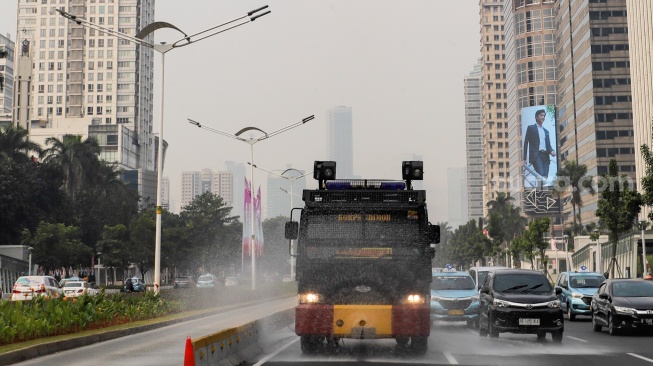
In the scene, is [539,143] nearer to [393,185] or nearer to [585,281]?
[585,281]

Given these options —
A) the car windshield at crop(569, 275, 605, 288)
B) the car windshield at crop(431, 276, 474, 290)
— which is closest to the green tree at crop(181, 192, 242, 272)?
the car windshield at crop(569, 275, 605, 288)

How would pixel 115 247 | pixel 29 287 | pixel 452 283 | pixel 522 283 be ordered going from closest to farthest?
pixel 522 283, pixel 452 283, pixel 29 287, pixel 115 247

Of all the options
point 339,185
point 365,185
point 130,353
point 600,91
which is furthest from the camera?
point 600,91

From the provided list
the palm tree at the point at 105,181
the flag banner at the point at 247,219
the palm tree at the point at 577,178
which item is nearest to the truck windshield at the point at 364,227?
the flag banner at the point at 247,219

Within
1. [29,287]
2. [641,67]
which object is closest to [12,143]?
[29,287]

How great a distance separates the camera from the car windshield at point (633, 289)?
24766mm

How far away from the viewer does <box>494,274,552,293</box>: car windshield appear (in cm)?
2220

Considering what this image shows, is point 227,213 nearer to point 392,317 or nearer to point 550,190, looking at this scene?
point 550,190

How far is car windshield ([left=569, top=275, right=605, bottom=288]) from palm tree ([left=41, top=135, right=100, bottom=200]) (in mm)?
77424

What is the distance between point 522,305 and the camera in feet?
70.5

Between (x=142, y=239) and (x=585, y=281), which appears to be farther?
(x=142, y=239)

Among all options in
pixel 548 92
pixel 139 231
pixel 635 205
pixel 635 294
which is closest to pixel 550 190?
pixel 548 92

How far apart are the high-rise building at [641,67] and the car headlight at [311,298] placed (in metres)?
93.3

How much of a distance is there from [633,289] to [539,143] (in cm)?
11881
